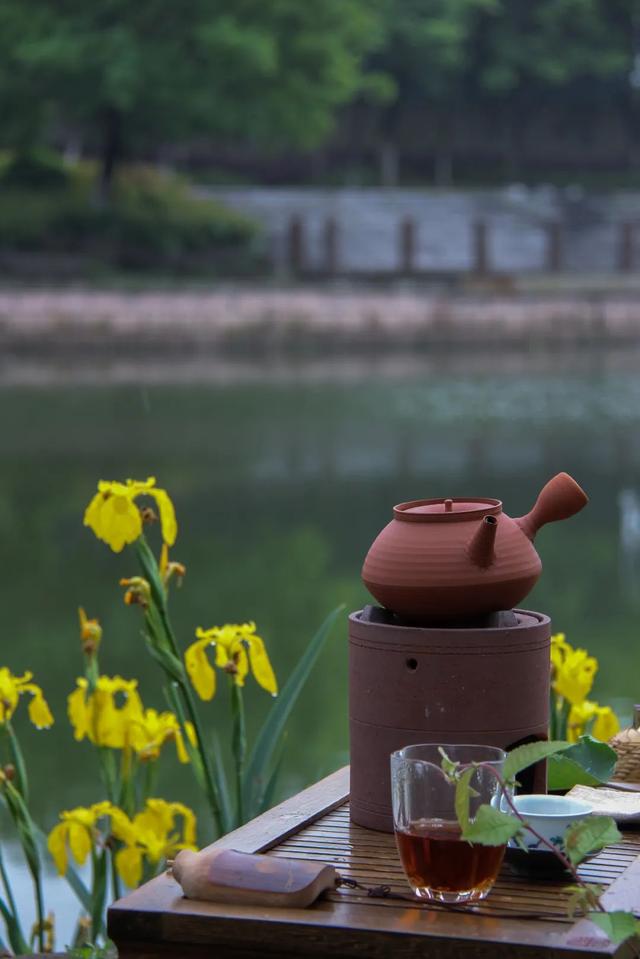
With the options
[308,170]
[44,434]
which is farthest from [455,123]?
[44,434]

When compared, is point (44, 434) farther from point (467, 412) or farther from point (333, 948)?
point (333, 948)

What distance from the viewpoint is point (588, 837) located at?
1401 millimetres

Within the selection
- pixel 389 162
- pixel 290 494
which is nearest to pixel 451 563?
pixel 290 494

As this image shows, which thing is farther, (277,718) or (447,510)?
(277,718)

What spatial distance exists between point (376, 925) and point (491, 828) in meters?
0.12

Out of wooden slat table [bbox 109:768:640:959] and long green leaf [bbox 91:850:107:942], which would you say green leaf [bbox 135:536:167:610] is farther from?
wooden slat table [bbox 109:768:640:959]

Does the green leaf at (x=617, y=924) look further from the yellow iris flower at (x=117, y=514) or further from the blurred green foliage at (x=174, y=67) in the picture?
the blurred green foliage at (x=174, y=67)

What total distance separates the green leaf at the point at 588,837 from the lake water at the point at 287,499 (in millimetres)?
2086

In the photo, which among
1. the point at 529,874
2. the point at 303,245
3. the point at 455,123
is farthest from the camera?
the point at 455,123

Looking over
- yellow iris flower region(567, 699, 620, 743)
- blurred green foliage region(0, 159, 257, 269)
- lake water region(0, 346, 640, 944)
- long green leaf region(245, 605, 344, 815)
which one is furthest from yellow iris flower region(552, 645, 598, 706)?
blurred green foliage region(0, 159, 257, 269)

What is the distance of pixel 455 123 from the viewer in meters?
37.9

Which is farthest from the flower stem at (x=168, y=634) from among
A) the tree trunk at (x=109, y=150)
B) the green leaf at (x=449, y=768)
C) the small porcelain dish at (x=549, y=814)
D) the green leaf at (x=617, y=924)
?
the tree trunk at (x=109, y=150)

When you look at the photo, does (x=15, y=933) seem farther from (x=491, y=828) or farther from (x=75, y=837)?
(x=491, y=828)

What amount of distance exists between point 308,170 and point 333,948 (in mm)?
34514
